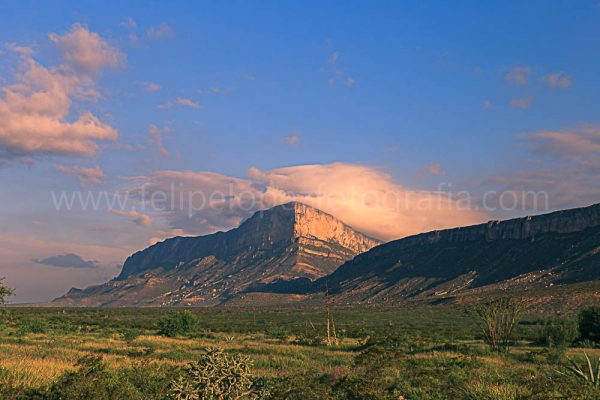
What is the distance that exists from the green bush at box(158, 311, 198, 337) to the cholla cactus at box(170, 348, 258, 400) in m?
37.5

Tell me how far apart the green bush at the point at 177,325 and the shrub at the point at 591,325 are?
33.2 metres

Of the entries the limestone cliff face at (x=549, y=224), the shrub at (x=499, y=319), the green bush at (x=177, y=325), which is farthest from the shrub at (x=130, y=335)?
the limestone cliff face at (x=549, y=224)

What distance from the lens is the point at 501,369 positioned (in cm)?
1956

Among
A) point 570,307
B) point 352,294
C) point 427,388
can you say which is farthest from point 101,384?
point 352,294

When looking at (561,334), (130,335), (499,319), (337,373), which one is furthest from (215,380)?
(561,334)

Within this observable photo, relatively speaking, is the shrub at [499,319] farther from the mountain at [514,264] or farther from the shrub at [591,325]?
the mountain at [514,264]

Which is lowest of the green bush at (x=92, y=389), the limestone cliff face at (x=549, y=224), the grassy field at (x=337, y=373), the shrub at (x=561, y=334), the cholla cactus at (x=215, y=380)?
the shrub at (x=561, y=334)

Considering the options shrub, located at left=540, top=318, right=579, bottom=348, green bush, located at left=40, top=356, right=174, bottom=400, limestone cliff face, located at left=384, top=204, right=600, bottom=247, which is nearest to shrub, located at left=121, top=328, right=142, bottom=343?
green bush, located at left=40, top=356, right=174, bottom=400

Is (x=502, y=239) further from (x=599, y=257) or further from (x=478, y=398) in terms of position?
(x=478, y=398)

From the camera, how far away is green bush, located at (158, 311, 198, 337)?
4463 centimetres

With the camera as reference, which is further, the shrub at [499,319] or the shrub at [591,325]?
the shrub at [591,325]

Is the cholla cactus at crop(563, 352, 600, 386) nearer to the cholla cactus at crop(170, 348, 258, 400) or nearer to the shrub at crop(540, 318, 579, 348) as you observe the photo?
the cholla cactus at crop(170, 348, 258, 400)

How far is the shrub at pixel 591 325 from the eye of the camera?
3719 cm

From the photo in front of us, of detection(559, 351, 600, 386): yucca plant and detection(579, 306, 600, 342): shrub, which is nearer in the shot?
detection(559, 351, 600, 386): yucca plant
